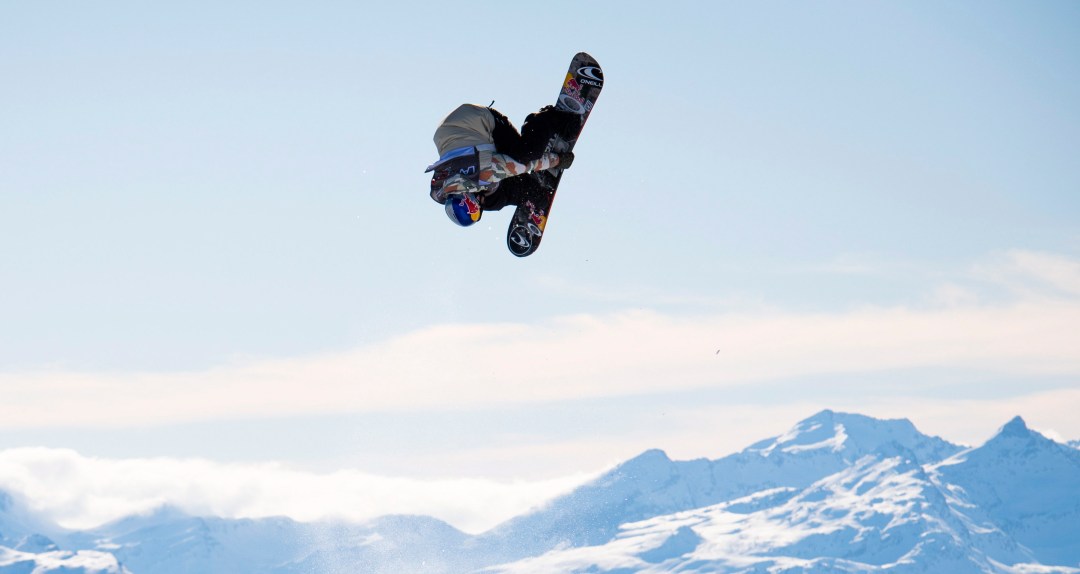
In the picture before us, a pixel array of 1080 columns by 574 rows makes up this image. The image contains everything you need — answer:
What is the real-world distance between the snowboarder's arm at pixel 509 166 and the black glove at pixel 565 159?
244 mm

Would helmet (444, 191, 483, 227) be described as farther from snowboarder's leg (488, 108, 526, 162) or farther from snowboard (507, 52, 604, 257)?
snowboard (507, 52, 604, 257)

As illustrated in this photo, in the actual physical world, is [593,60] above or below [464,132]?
above

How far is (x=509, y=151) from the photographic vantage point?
1518 centimetres

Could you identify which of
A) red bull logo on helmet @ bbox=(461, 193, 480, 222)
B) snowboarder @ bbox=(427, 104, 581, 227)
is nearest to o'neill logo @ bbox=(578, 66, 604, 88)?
snowboarder @ bbox=(427, 104, 581, 227)

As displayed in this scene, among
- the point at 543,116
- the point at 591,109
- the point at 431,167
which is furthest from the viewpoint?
the point at 591,109

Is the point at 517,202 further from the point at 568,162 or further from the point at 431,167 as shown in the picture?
the point at 431,167

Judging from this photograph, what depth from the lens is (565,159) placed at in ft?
53.9

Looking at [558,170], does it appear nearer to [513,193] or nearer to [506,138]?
[513,193]

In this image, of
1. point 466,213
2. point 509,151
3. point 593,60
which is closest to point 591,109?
point 593,60

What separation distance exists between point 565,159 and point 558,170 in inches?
36.5

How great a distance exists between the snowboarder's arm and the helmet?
1.14 feet

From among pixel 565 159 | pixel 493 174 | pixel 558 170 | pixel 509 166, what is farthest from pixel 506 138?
pixel 558 170

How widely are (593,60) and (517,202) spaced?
267 cm

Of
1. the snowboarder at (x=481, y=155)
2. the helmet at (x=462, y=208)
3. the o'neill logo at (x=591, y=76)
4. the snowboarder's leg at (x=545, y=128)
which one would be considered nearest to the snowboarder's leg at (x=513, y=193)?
the snowboarder at (x=481, y=155)
